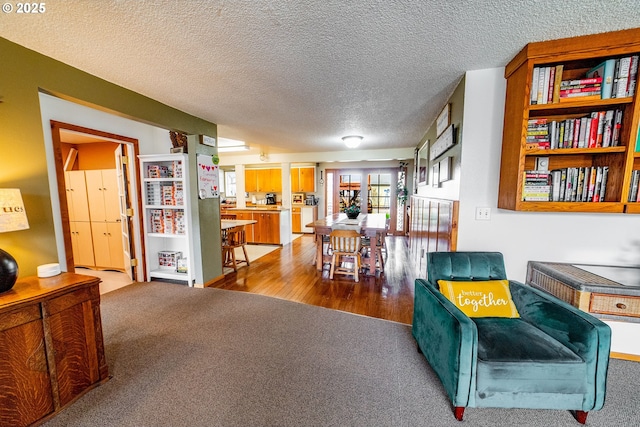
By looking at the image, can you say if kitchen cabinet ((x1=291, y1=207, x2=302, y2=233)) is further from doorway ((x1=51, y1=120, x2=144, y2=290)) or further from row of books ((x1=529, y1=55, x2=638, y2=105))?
row of books ((x1=529, y1=55, x2=638, y2=105))

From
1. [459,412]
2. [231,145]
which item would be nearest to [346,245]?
[459,412]

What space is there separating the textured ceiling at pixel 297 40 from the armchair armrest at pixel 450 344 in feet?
5.65

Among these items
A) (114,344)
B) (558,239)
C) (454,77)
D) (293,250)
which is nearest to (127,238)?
(114,344)

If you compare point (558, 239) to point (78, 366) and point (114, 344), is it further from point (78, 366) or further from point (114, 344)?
point (114, 344)

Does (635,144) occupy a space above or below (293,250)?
above

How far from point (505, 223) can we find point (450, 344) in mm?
1286

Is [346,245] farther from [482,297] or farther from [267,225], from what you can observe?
[267,225]

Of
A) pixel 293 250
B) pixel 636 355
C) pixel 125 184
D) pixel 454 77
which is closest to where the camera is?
pixel 636 355

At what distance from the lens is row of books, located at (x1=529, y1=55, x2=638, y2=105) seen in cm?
157

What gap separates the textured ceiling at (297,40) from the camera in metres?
1.31

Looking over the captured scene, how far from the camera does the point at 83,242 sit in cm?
406

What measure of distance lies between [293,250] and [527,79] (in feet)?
15.1

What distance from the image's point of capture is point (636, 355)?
72.3 inches

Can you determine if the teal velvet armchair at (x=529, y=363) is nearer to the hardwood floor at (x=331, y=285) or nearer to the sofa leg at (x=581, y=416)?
the sofa leg at (x=581, y=416)
